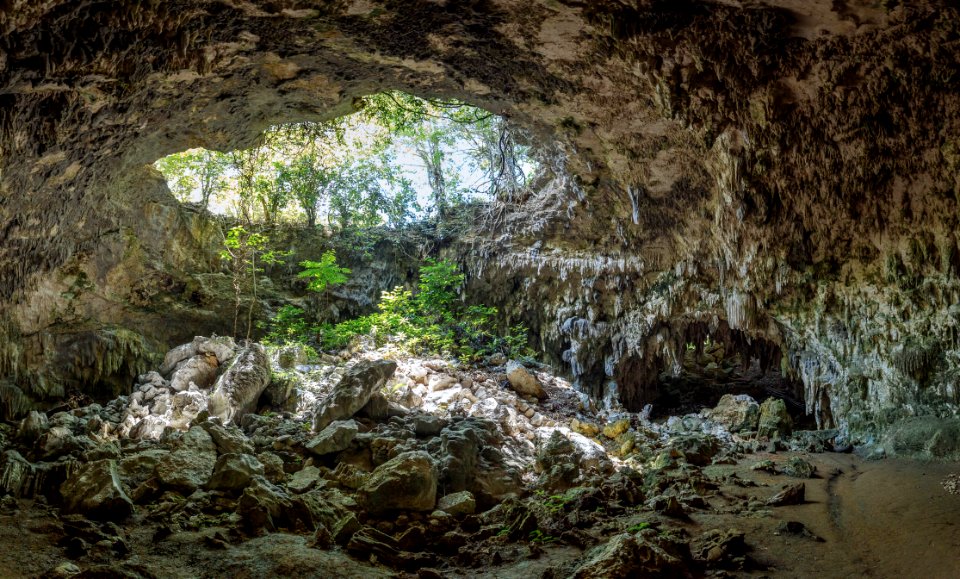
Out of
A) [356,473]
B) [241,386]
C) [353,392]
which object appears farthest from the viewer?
[241,386]

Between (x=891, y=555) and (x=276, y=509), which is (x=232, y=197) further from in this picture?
(x=891, y=555)

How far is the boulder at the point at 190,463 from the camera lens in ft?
13.0

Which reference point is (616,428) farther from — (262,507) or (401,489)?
(262,507)

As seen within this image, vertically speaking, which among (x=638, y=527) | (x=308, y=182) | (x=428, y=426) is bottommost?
(x=428, y=426)

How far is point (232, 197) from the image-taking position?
11828mm

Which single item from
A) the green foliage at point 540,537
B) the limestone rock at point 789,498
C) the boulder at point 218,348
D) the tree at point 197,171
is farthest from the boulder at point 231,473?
the tree at point 197,171

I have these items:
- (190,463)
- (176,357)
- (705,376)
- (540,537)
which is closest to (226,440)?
(190,463)

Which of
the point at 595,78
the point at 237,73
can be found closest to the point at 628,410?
the point at 595,78

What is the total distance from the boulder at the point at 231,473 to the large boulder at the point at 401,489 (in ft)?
2.89

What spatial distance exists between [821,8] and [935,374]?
4490mm

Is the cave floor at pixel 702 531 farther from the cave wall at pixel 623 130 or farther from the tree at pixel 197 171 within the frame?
the tree at pixel 197 171

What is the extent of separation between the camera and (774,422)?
866 cm

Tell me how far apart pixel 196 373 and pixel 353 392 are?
2483 mm

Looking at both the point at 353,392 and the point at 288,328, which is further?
the point at 288,328
